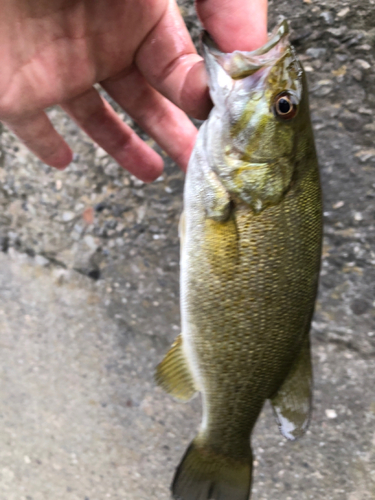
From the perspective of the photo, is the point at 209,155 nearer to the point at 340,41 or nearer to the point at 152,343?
the point at 340,41

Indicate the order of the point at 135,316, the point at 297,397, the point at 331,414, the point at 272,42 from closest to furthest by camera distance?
the point at 272,42 < the point at 297,397 < the point at 331,414 < the point at 135,316

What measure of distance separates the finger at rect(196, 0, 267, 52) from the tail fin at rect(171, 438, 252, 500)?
3.10 feet

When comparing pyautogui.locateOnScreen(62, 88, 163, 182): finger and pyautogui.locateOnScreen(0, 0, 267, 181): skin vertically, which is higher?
pyautogui.locateOnScreen(0, 0, 267, 181): skin

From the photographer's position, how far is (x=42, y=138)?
1.06 m

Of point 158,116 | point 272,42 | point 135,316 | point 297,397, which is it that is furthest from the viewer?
point 135,316

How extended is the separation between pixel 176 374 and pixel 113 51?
2.66 ft

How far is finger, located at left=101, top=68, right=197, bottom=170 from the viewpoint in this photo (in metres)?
1.01

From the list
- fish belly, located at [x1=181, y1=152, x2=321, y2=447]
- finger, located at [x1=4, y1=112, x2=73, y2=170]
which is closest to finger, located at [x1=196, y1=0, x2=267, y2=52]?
fish belly, located at [x1=181, y1=152, x2=321, y2=447]

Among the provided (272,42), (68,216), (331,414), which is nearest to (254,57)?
(272,42)

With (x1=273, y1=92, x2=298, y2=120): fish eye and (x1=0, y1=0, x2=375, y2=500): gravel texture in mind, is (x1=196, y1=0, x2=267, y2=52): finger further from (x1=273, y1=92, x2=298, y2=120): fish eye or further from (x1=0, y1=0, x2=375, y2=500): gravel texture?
(x1=0, y1=0, x2=375, y2=500): gravel texture

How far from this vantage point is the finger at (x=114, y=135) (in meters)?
1.07

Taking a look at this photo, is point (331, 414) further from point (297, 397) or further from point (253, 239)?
point (253, 239)

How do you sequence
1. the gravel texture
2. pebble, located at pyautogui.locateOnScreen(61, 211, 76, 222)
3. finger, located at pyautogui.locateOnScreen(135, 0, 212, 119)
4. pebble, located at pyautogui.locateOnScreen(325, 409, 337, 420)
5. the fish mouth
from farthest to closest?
pebble, located at pyautogui.locateOnScreen(61, 211, 76, 222)
pebble, located at pyautogui.locateOnScreen(325, 409, 337, 420)
the gravel texture
finger, located at pyautogui.locateOnScreen(135, 0, 212, 119)
the fish mouth

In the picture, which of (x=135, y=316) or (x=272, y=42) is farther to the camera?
(x=135, y=316)
